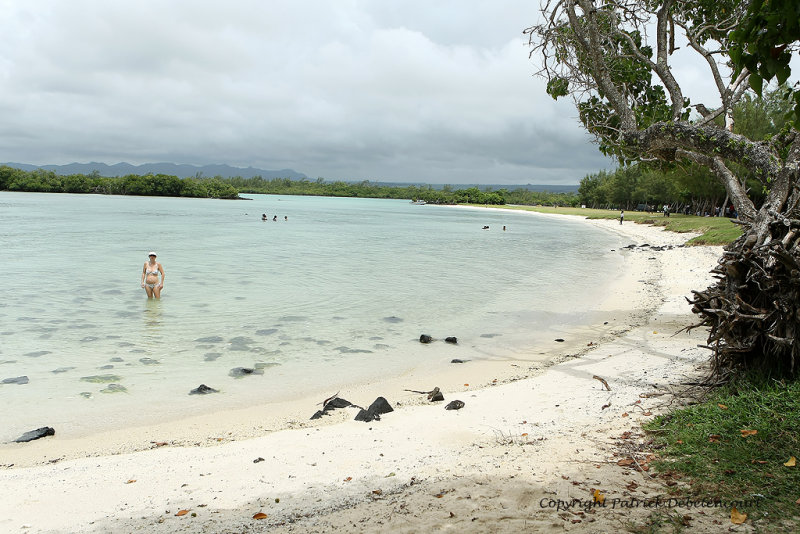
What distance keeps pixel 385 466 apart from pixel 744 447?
3.30 metres

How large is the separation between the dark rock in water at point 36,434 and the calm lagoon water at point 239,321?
9.3 inches

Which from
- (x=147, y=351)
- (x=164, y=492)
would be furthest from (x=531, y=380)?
(x=147, y=351)

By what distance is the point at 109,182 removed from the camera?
161 meters

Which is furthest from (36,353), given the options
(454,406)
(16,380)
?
(454,406)

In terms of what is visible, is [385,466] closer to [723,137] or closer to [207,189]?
[723,137]

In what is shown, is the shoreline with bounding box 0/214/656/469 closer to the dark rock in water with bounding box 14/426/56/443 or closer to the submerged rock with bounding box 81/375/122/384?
the dark rock in water with bounding box 14/426/56/443

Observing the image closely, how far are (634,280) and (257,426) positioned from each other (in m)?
18.7

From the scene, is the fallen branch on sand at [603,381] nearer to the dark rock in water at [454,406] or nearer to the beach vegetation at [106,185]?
the dark rock in water at [454,406]

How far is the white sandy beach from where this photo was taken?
14.2 feet

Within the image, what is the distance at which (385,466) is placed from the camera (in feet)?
18.0

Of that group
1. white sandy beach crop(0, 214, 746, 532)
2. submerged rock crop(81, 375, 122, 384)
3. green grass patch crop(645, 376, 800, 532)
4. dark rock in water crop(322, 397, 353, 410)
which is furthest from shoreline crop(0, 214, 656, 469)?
green grass patch crop(645, 376, 800, 532)

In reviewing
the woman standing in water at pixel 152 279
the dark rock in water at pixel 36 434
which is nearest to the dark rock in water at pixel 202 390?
the dark rock in water at pixel 36 434

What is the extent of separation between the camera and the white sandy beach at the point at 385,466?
4.32 m

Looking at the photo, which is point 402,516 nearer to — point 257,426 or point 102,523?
point 102,523
